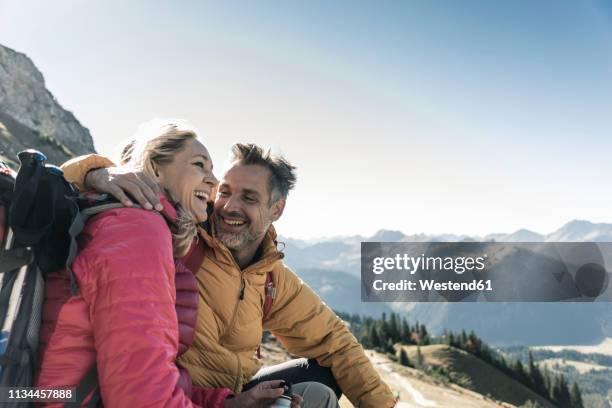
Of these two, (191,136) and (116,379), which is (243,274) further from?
(116,379)

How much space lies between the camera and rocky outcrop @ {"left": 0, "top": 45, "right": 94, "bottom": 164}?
7731 centimetres

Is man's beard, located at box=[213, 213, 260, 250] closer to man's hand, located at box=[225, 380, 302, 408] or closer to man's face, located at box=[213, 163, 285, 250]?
man's face, located at box=[213, 163, 285, 250]

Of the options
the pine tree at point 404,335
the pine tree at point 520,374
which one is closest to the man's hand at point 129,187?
the pine tree at point 520,374

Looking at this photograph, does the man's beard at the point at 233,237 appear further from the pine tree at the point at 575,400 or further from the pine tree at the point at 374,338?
the pine tree at the point at 575,400

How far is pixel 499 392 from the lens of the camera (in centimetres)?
5175

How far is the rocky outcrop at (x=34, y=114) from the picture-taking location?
3044 inches

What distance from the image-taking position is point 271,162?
644cm

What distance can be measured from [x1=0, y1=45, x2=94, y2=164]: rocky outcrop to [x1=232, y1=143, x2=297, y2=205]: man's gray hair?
75.5 m

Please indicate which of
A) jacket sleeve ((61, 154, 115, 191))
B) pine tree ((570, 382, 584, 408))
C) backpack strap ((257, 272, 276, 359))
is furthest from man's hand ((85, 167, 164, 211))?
pine tree ((570, 382, 584, 408))

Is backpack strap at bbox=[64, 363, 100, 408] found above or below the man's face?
below

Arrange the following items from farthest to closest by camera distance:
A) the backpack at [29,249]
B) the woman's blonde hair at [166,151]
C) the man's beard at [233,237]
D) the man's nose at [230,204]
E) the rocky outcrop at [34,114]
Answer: the rocky outcrop at [34,114]
the man's nose at [230,204]
the man's beard at [233,237]
the woman's blonde hair at [166,151]
the backpack at [29,249]

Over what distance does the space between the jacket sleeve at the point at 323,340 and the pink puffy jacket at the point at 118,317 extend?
3002mm

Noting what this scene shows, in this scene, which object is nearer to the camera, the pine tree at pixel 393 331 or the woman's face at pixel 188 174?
the woman's face at pixel 188 174

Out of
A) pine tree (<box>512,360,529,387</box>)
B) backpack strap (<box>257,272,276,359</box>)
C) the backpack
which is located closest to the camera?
the backpack
